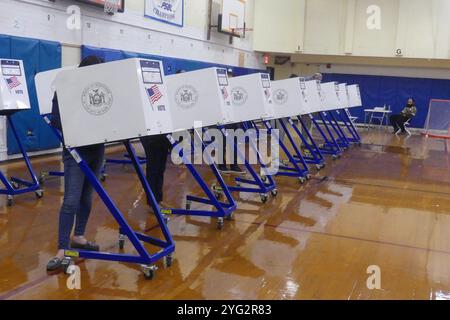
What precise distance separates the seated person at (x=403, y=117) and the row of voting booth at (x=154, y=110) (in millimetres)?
8513

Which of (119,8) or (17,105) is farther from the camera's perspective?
(119,8)

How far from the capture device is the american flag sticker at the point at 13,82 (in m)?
5.18

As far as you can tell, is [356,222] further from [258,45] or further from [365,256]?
[258,45]

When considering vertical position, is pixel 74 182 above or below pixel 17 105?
below

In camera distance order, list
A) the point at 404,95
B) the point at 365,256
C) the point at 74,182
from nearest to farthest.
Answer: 1. the point at 74,182
2. the point at 365,256
3. the point at 404,95

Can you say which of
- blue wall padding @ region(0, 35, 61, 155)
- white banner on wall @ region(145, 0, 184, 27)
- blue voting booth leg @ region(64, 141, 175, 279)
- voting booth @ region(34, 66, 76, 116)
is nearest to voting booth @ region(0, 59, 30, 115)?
voting booth @ region(34, 66, 76, 116)

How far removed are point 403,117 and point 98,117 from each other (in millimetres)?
15057

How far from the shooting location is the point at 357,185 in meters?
7.24

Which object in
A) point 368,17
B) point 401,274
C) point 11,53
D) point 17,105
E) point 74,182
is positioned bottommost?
point 401,274

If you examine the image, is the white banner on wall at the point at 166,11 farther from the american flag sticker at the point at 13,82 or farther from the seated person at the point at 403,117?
the seated person at the point at 403,117

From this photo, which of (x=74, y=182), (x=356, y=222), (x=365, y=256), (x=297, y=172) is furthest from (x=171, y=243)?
(x=297, y=172)

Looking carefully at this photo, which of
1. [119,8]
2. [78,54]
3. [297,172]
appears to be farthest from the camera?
[119,8]

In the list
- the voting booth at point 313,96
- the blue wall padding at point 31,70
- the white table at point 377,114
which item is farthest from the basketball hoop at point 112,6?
the white table at point 377,114

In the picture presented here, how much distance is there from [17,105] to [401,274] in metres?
4.21
